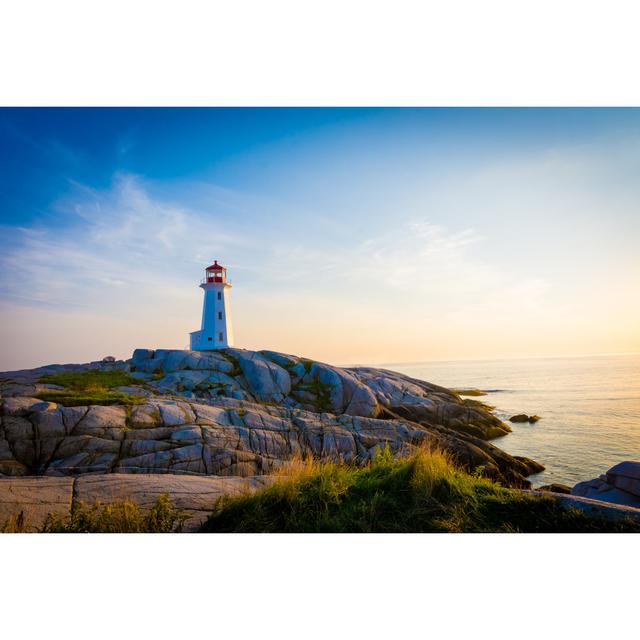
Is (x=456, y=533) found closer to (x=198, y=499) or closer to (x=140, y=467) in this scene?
(x=198, y=499)

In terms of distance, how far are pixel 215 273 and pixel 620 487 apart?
1205 inches

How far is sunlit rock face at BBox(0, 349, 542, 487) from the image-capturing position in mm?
11070

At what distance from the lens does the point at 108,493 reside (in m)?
Result: 6.01

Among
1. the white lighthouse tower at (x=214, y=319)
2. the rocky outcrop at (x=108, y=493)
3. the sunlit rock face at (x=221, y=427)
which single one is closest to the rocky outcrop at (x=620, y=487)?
the sunlit rock face at (x=221, y=427)

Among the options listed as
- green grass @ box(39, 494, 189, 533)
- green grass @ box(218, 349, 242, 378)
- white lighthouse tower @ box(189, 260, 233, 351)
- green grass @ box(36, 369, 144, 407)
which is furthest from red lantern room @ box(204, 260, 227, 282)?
green grass @ box(39, 494, 189, 533)

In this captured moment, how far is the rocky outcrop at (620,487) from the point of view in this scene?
1002 cm

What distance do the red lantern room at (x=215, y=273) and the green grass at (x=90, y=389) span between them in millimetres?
12353

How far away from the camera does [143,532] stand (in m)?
4.54

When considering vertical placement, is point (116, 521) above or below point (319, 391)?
above

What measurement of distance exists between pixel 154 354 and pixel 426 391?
72.5 feet

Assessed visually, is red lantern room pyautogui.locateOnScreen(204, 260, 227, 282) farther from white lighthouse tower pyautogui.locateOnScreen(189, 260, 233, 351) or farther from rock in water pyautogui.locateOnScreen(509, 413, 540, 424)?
rock in water pyautogui.locateOnScreen(509, 413, 540, 424)

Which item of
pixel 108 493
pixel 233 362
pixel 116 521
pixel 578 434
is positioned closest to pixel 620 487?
pixel 116 521

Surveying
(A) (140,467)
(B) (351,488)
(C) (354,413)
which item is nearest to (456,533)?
(B) (351,488)

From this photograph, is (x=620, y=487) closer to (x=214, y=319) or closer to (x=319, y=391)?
(x=319, y=391)
